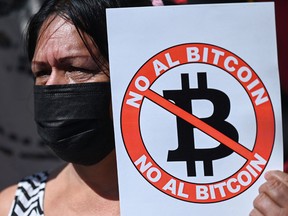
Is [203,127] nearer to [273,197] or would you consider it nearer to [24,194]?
[273,197]

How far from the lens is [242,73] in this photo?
154cm

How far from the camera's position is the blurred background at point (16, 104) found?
3.00 metres

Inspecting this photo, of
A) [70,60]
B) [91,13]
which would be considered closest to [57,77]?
[70,60]

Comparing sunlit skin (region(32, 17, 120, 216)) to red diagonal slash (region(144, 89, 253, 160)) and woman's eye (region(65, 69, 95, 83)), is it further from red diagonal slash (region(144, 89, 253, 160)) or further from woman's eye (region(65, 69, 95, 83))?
red diagonal slash (region(144, 89, 253, 160))

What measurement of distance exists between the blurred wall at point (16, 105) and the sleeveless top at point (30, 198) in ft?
3.10

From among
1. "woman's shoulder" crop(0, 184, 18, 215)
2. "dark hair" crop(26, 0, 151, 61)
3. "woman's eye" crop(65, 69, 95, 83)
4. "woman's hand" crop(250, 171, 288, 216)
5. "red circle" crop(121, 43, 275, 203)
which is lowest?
"woman's shoulder" crop(0, 184, 18, 215)

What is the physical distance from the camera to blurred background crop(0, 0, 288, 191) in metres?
3.00

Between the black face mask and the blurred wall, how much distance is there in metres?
1.19

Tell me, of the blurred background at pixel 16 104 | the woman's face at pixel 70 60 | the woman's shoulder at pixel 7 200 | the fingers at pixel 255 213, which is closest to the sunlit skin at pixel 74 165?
the woman's face at pixel 70 60

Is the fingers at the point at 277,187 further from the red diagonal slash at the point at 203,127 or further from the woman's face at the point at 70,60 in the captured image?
the woman's face at the point at 70,60

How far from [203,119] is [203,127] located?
0.02 meters

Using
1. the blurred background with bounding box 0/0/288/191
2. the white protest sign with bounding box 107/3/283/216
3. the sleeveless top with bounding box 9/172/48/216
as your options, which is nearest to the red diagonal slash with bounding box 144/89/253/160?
the white protest sign with bounding box 107/3/283/216

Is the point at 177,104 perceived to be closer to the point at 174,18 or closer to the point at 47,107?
the point at 174,18

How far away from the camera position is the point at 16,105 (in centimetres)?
308
